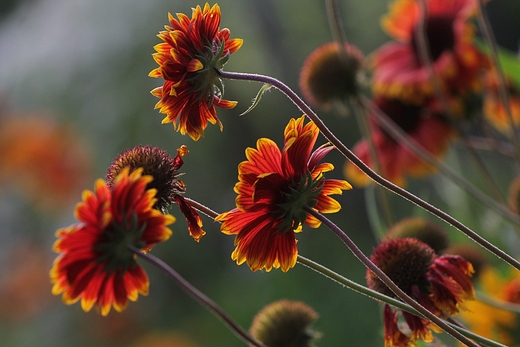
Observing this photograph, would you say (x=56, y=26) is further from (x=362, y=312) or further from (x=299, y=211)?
(x=299, y=211)

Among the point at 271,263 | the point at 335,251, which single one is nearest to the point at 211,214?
the point at 271,263

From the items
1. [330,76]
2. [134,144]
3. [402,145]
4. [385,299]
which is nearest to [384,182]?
[385,299]

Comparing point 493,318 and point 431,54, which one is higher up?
point 431,54

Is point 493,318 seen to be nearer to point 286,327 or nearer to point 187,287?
point 286,327

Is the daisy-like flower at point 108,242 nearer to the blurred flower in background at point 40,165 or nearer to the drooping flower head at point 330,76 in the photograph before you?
the drooping flower head at point 330,76

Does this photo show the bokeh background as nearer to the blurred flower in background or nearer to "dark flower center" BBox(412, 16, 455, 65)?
the blurred flower in background

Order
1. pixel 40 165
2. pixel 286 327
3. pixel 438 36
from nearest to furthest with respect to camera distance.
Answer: pixel 286 327, pixel 438 36, pixel 40 165

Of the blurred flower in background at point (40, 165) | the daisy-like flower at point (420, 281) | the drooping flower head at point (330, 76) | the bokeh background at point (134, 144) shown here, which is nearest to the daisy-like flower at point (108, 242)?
the daisy-like flower at point (420, 281)
